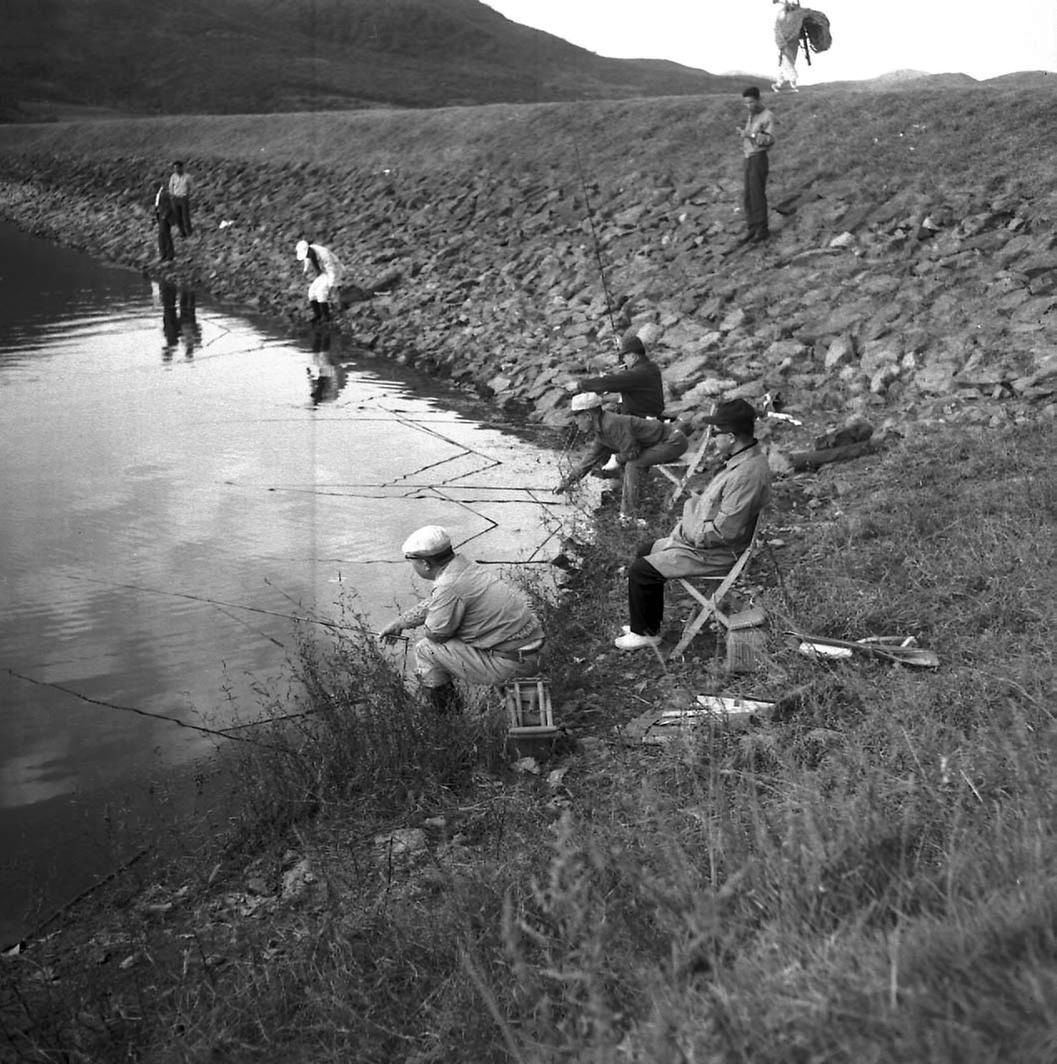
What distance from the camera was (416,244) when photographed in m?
23.6

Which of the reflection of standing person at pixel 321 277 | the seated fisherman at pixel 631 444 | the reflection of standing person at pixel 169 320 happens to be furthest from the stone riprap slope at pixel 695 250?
the seated fisherman at pixel 631 444

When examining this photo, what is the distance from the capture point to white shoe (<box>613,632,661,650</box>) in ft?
25.3

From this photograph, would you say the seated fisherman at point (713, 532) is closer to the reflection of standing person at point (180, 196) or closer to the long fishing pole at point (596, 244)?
the long fishing pole at point (596, 244)

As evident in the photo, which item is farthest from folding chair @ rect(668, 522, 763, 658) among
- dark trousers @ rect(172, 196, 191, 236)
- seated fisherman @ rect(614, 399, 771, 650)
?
dark trousers @ rect(172, 196, 191, 236)

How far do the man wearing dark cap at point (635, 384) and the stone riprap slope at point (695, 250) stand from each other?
2282 mm

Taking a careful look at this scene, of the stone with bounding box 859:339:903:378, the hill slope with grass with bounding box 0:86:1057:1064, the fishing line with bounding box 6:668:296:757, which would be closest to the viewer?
the hill slope with grass with bounding box 0:86:1057:1064

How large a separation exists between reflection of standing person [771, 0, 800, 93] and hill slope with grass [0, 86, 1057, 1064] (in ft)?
16.6

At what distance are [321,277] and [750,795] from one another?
17.8 metres

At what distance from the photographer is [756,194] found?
16.8 metres

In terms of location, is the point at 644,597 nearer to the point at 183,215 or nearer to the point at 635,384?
the point at 635,384

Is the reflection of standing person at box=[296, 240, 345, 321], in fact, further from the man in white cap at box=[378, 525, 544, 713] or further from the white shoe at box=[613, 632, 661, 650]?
the man in white cap at box=[378, 525, 544, 713]

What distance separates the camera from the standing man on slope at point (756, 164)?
1612 cm

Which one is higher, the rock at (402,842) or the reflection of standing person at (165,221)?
the reflection of standing person at (165,221)

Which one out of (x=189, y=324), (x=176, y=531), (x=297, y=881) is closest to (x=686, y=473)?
(x=176, y=531)
